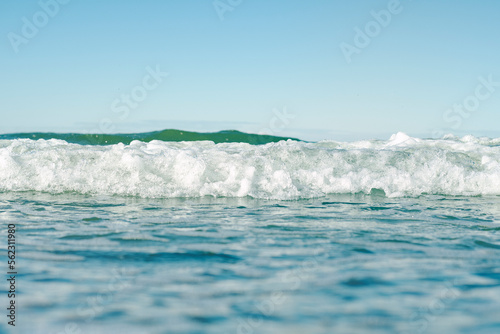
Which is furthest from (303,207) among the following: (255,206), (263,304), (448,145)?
(448,145)

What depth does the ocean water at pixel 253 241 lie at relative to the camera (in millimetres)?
2531

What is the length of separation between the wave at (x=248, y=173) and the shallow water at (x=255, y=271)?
180cm

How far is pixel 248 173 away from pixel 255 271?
4657mm

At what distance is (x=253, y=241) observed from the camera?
13.9 feet

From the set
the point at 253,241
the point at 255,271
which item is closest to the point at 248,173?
the point at 253,241

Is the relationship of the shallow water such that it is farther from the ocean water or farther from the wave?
the wave

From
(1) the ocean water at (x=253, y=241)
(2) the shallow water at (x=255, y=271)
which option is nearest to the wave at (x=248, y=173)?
(1) the ocean water at (x=253, y=241)

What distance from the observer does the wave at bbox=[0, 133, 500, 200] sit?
304 inches

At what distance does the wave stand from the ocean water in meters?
0.03

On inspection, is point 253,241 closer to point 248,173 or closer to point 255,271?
point 255,271

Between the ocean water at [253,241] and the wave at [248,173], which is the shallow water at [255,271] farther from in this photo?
the wave at [248,173]

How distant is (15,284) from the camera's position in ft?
9.82

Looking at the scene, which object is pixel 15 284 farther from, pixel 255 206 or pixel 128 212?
pixel 255 206

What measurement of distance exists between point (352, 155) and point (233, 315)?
700 centimetres
